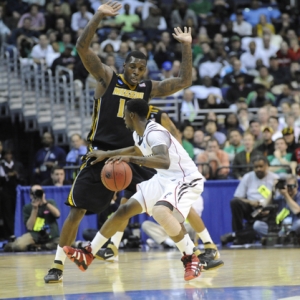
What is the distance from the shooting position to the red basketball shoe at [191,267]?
23.2 feet

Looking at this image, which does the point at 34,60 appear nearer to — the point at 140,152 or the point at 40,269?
the point at 40,269

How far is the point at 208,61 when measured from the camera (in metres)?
19.6

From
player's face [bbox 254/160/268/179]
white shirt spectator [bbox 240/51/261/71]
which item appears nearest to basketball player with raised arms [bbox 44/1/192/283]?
player's face [bbox 254/160/268/179]

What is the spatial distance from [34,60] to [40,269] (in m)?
10.0

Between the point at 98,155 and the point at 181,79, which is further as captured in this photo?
the point at 181,79

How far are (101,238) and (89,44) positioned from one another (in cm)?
199

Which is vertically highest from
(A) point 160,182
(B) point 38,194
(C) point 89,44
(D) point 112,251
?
(C) point 89,44

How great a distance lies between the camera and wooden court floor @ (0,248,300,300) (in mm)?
6164

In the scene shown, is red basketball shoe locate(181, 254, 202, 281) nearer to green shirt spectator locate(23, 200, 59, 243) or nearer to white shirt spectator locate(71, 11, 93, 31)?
green shirt spectator locate(23, 200, 59, 243)

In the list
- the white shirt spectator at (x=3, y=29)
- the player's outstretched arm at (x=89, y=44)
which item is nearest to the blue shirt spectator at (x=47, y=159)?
the white shirt spectator at (x=3, y=29)

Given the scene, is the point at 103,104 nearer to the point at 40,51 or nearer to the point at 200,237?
the point at 200,237

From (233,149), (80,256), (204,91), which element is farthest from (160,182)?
(204,91)

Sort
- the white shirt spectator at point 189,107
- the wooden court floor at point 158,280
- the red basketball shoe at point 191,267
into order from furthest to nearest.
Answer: the white shirt spectator at point 189,107 < the red basketball shoe at point 191,267 < the wooden court floor at point 158,280

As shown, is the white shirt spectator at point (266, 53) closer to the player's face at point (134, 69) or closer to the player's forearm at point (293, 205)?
the player's forearm at point (293, 205)
